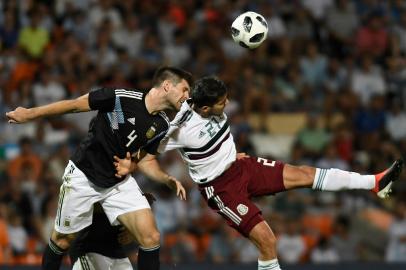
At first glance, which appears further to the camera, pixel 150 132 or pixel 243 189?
pixel 243 189

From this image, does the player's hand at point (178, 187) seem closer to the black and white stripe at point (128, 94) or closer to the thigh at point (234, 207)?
the thigh at point (234, 207)

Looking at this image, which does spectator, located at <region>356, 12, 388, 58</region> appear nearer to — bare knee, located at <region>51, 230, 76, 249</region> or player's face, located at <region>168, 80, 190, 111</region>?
player's face, located at <region>168, 80, 190, 111</region>

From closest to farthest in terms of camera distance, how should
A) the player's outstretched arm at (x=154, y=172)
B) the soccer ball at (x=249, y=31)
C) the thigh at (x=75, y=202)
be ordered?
the thigh at (x=75, y=202) → the player's outstretched arm at (x=154, y=172) → the soccer ball at (x=249, y=31)

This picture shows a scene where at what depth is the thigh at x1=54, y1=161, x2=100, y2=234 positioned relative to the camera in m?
7.55

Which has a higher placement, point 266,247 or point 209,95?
point 209,95

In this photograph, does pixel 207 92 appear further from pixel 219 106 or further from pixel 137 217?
pixel 137 217

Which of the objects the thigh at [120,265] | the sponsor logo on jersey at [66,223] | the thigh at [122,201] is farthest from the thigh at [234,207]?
the sponsor logo on jersey at [66,223]

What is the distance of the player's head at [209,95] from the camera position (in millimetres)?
7473

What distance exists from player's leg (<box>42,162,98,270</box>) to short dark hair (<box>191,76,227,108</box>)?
1.04 m

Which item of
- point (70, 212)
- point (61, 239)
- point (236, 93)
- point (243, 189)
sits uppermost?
point (243, 189)

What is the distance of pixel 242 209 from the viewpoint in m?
7.57

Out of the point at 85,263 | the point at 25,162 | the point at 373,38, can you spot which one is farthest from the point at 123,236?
the point at 373,38

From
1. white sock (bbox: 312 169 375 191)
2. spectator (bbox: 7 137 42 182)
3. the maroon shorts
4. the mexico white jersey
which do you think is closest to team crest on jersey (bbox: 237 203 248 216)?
the maroon shorts

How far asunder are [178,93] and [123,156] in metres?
0.63
